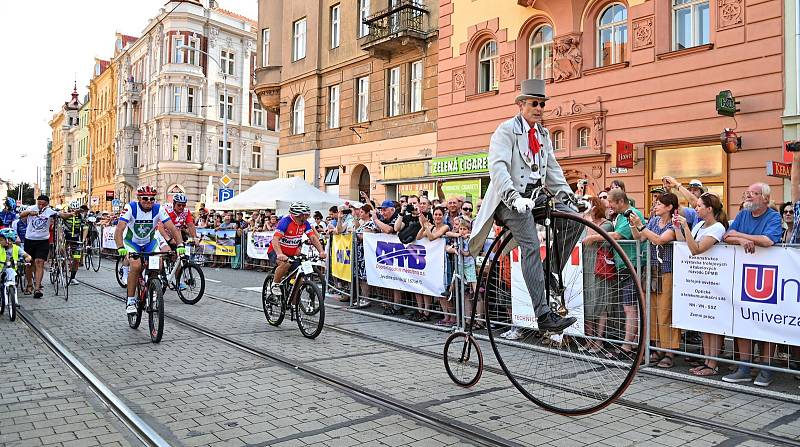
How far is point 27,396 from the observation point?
5906 mm

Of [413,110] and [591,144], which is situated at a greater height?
[413,110]

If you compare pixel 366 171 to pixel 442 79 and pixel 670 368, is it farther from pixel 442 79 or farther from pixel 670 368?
pixel 670 368

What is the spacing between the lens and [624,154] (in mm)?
17047

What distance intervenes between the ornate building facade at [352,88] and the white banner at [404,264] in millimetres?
12880

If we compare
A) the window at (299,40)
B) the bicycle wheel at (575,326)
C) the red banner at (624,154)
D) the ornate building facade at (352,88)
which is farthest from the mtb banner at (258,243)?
the bicycle wheel at (575,326)

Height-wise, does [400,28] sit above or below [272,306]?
above

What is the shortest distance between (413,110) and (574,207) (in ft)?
67.0

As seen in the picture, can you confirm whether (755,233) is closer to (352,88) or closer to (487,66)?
(487,66)

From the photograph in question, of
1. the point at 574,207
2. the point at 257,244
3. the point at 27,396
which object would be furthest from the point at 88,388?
the point at 257,244

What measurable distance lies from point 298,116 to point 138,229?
77.1ft

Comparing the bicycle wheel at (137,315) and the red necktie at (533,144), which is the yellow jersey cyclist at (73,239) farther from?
the red necktie at (533,144)

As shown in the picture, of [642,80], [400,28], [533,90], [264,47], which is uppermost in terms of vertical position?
[264,47]

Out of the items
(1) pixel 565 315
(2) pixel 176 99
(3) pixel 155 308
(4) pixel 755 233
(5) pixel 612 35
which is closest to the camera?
(1) pixel 565 315

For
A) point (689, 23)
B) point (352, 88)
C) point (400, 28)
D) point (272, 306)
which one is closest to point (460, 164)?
point (400, 28)
